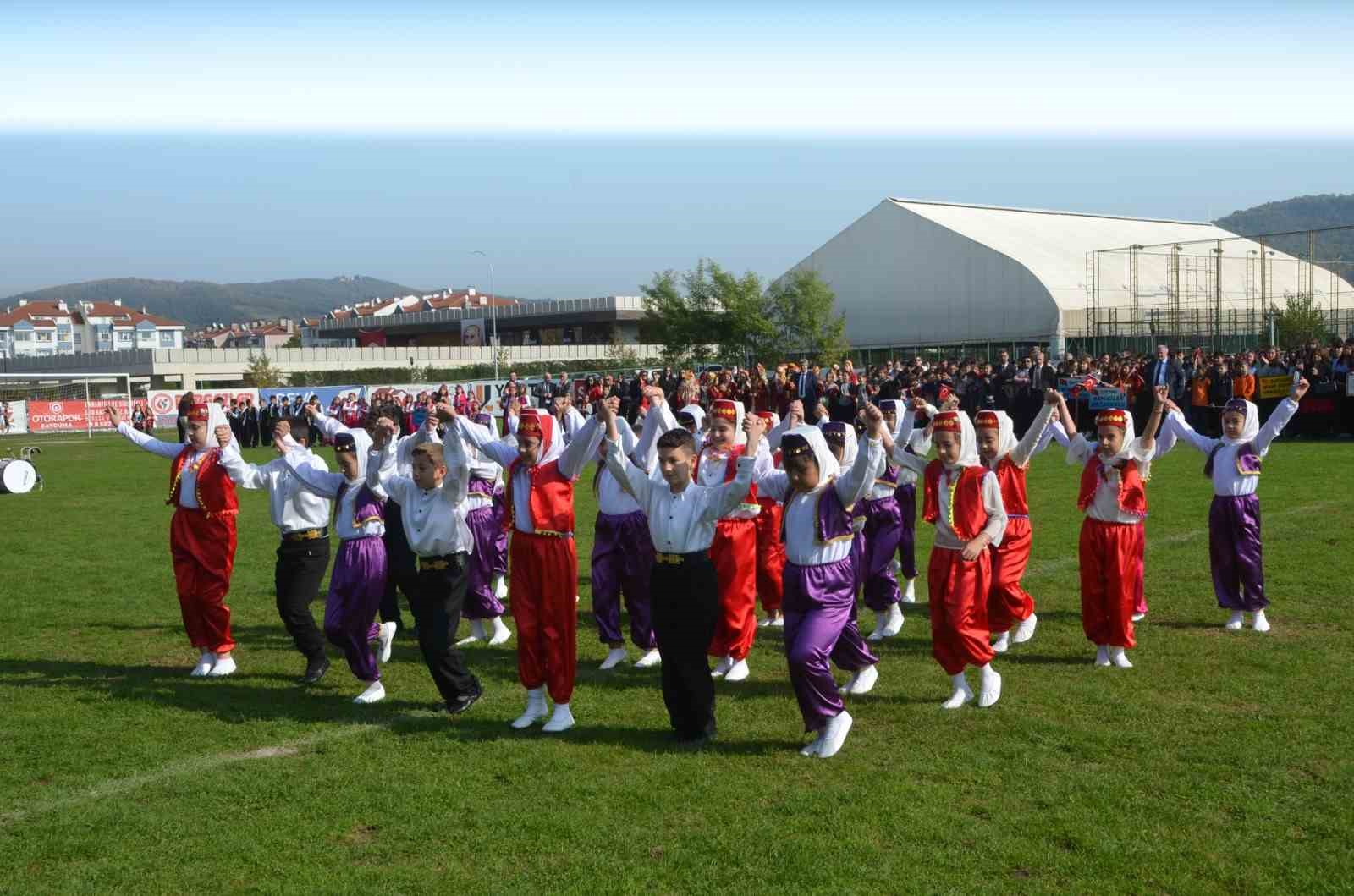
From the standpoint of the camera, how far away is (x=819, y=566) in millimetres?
7031

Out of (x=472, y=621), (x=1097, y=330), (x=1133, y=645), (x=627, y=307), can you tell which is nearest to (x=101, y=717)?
(x=472, y=621)

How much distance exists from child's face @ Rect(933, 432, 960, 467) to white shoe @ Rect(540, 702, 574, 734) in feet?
10.1

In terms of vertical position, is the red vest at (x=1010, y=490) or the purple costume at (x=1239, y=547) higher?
the red vest at (x=1010, y=490)

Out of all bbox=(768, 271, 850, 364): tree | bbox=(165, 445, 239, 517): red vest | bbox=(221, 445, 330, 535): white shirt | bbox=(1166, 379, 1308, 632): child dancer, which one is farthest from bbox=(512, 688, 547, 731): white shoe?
bbox=(768, 271, 850, 364): tree

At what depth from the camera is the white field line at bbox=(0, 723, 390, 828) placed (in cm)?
638

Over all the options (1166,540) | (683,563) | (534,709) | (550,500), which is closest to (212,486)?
(550,500)

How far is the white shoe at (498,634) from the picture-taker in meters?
10.4

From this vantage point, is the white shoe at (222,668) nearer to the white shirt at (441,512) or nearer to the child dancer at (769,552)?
the white shirt at (441,512)

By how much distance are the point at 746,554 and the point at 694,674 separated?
5.89 ft

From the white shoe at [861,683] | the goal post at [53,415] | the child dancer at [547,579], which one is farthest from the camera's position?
the goal post at [53,415]

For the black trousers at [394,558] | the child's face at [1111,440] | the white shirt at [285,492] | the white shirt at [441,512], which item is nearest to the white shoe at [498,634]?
the black trousers at [394,558]

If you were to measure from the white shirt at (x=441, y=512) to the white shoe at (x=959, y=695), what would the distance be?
3.42m

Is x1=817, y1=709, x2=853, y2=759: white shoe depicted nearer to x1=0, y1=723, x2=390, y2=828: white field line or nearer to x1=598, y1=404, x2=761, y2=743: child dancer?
x1=598, y1=404, x2=761, y2=743: child dancer

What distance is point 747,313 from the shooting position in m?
52.5
